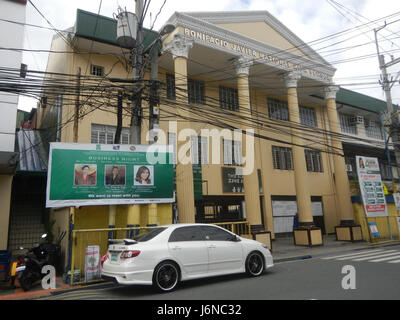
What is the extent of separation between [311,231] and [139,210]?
373 inches

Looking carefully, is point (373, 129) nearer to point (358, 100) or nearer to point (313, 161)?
point (358, 100)

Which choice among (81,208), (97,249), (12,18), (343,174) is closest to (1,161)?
(81,208)

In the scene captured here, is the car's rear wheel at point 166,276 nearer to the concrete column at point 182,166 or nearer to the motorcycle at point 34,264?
the motorcycle at point 34,264

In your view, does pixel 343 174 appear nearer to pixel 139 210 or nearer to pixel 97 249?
pixel 139 210

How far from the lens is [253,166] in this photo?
1523 cm

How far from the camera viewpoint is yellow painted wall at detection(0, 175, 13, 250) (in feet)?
32.9

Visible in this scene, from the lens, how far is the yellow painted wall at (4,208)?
10041mm

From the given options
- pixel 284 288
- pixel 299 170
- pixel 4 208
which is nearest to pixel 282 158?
pixel 299 170

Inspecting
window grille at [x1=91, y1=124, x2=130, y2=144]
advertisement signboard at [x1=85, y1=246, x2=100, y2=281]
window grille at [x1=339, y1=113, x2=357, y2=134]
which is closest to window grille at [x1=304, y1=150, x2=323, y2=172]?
window grille at [x1=339, y1=113, x2=357, y2=134]

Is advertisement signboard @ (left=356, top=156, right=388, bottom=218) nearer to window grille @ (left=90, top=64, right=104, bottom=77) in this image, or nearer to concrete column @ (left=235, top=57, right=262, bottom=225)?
concrete column @ (left=235, top=57, right=262, bottom=225)

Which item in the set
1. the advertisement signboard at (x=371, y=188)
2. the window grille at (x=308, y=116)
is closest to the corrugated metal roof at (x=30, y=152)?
the advertisement signboard at (x=371, y=188)

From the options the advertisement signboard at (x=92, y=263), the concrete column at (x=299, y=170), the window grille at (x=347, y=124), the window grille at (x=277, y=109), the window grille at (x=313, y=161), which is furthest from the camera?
the window grille at (x=347, y=124)

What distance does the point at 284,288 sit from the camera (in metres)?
6.43

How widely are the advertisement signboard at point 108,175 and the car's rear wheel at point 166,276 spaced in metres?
3.42
